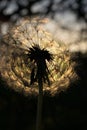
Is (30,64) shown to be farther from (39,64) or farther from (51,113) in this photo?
(51,113)

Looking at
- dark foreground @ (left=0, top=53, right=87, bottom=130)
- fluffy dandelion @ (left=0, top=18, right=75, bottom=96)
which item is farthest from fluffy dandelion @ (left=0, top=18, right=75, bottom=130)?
dark foreground @ (left=0, top=53, right=87, bottom=130)

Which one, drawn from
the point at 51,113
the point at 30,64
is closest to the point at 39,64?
the point at 30,64

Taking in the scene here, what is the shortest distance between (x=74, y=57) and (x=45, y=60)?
13.7 inches

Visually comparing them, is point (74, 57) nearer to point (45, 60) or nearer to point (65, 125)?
point (45, 60)

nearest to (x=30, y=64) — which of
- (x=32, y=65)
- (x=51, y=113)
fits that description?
(x=32, y=65)

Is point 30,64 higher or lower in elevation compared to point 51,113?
lower

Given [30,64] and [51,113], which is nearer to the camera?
[30,64]

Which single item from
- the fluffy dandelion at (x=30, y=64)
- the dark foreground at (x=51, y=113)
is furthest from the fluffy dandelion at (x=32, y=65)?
the dark foreground at (x=51, y=113)

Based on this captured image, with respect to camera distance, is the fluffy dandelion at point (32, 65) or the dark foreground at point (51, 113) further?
the dark foreground at point (51, 113)

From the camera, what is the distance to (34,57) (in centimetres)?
374

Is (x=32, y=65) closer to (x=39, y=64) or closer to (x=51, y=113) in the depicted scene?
(x=39, y=64)

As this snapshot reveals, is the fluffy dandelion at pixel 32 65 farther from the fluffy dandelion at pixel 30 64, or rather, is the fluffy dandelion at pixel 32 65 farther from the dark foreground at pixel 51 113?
the dark foreground at pixel 51 113

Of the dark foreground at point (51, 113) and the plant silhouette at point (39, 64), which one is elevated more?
the dark foreground at point (51, 113)

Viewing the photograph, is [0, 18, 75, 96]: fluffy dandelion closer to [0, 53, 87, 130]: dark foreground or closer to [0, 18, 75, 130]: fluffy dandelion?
[0, 18, 75, 130]: fluffy dandelion
